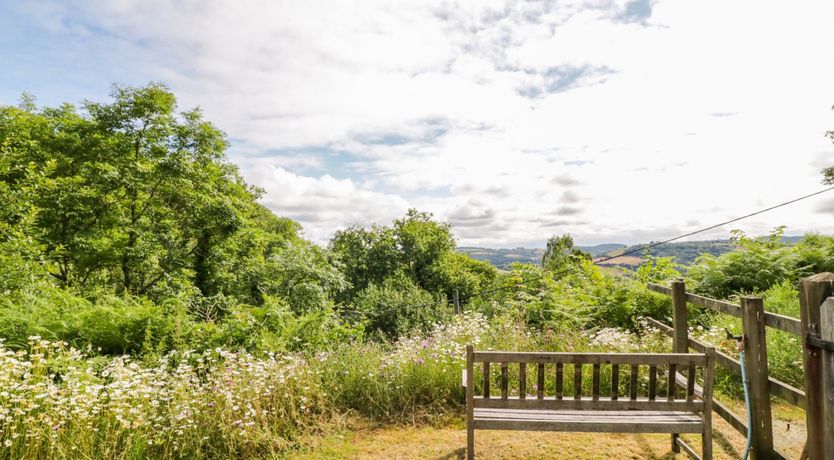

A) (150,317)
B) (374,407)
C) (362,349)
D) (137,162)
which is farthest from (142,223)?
(374,407)

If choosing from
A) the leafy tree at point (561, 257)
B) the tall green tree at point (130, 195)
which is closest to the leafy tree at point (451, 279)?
the leafy tree at point (561, 257)

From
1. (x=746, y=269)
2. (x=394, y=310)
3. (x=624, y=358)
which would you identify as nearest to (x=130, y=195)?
(x=394, y=310)

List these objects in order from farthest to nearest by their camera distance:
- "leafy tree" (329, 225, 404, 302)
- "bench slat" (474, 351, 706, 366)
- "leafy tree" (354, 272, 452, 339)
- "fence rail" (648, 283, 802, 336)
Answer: "leafy tree" (329, 225, 404, 302), "leafy tree" (354, 272, 452, 339), "bench slat" (474, 351, 706, 366), "fence rail" (648, 283, 802, 336)

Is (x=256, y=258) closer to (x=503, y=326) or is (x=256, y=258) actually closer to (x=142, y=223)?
(x=142, y=223)

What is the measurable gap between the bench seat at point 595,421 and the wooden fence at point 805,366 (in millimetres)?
506

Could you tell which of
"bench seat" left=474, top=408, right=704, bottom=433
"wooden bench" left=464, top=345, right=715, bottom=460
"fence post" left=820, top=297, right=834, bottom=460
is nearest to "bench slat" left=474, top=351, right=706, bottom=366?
"wooden bench" left=464, top=345, right=715, bottom=460

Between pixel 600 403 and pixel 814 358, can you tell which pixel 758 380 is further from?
pixel 600 403

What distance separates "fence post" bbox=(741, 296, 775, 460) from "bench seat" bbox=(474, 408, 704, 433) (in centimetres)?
45

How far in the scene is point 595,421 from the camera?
3137mm

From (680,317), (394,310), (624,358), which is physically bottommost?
(394,310)

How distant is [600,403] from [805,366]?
1.32 metres

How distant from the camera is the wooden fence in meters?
2.41

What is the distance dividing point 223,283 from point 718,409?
15.4 m

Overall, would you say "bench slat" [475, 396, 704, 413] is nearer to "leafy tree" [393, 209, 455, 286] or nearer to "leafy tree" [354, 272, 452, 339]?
"leafy tree" [354, 272, 452, 339]
